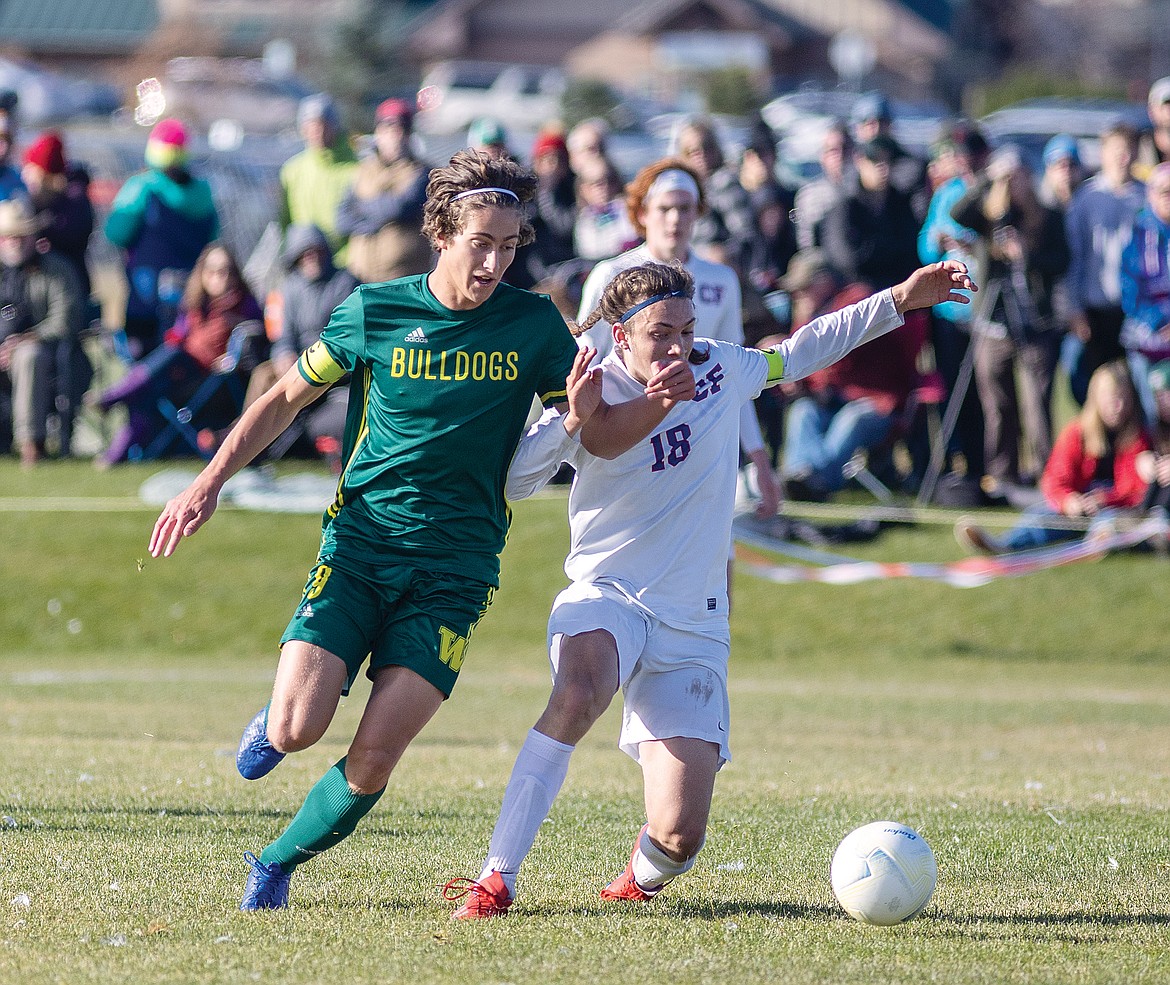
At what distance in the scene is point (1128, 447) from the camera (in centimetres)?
1359

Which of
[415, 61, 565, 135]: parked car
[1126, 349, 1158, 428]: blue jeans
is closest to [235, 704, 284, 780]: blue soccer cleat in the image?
[1126, 349, 1158, 428]: blue jeans

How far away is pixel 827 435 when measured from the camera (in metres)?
14.9

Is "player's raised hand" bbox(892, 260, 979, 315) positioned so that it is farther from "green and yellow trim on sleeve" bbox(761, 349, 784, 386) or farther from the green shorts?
the green shorts

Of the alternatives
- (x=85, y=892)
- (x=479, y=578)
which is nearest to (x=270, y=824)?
(x=85, y=892)

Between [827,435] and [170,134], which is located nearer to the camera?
[827,435]

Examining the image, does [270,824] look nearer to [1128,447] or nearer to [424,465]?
[424,465]

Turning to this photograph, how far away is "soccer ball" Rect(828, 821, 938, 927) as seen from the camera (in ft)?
17.8

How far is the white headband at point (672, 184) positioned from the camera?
8.10m

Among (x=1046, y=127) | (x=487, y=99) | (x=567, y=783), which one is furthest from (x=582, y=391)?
(x=487, y=99)

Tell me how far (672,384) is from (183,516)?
4.89 feet

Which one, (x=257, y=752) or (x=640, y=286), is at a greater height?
(x=640, y=286)

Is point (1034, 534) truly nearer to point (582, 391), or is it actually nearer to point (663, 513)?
point (663, 513)

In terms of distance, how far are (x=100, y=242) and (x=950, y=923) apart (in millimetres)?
26713

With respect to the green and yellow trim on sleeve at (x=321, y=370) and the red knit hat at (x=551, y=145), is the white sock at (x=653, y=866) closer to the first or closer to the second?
the green and yellow trim on sleeve at (x=321, y=370)
